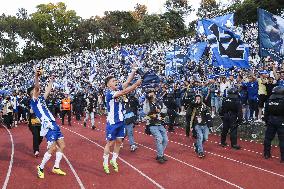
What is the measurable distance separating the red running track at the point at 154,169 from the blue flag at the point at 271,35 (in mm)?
2850

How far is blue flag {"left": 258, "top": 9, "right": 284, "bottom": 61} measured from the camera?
10.8 metres

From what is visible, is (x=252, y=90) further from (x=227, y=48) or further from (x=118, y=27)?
(x=118, y=27)

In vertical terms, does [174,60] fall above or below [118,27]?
below

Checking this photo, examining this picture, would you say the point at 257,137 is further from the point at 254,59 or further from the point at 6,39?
the point at 6,39

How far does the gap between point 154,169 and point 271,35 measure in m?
5.16

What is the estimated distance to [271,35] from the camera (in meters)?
11.0

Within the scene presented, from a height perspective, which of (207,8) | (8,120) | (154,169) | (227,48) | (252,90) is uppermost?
(207,8)

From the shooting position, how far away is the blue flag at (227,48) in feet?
38.6

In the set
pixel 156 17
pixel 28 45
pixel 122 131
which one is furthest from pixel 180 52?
pixel 28 45

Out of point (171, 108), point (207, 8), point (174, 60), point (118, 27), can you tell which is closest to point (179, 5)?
point (207, 8)

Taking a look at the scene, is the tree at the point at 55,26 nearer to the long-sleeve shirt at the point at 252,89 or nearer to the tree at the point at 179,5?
the tree at the point at 179,5

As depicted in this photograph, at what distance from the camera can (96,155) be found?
1136 centimetres

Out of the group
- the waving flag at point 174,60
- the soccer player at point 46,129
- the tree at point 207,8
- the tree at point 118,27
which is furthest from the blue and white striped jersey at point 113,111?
the tree at point 207,8

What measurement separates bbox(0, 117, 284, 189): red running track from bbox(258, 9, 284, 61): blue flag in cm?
285
